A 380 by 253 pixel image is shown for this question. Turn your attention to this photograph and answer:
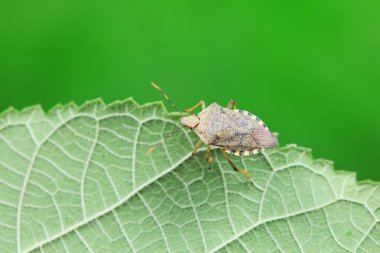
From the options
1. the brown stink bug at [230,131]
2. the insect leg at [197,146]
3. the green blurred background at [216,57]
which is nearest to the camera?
the insect leg at [197,146]

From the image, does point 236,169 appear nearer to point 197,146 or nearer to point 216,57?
point 197,146

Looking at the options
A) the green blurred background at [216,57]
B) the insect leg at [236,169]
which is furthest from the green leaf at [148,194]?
the green blurred background at [216,57]

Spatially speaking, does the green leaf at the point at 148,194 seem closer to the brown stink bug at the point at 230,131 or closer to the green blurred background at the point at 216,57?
the brown stink bug at the point at 230,131

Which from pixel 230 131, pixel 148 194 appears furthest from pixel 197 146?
pixel 230 131

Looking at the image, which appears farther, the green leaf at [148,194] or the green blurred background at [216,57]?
the green blurred background at [216,57]

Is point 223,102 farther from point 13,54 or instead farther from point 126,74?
point 13,54
